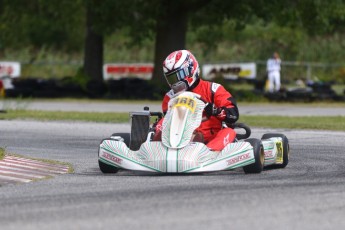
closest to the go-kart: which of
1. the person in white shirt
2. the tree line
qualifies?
the tree line

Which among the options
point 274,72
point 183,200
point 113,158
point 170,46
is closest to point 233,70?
point 274,72

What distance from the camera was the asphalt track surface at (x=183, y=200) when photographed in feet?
22.5

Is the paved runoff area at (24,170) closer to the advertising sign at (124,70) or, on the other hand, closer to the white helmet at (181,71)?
the white helmet at (181,71)

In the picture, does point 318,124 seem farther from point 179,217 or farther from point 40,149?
point 179,217

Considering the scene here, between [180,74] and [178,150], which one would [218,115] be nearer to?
[180,74]

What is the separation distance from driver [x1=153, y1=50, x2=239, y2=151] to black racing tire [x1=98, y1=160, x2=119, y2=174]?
1.65 ft

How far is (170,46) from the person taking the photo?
28672 millimetres

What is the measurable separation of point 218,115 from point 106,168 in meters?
1.19

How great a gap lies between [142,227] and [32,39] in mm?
45548

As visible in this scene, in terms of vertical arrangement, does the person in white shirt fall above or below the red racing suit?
below

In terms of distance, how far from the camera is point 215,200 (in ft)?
25.5

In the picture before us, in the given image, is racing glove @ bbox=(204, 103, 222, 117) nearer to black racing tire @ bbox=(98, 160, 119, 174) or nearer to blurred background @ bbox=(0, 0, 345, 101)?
black racing tire @ bbox=(98, 160, 119, 174)

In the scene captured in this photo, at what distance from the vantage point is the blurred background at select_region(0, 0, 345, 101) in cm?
2788

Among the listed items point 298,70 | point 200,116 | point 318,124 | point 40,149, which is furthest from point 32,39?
point 200,116
